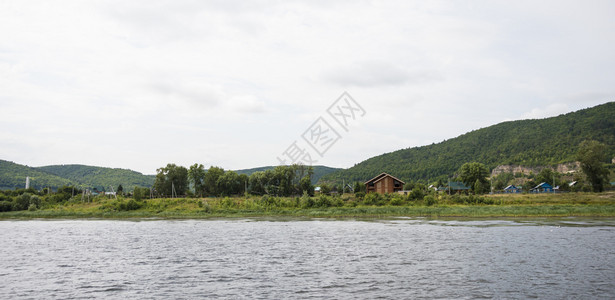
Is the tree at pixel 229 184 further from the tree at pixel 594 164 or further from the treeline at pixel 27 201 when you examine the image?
the tree at pixel 594 164

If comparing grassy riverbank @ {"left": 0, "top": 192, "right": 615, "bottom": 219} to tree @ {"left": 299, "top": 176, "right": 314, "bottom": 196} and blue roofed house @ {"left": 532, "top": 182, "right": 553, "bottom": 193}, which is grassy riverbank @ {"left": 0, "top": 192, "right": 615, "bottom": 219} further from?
blue roofed house @ {"left": 532, "top": 182, "right": 553, "bottom": 193}

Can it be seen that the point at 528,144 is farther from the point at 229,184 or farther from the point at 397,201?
the point at 229,184

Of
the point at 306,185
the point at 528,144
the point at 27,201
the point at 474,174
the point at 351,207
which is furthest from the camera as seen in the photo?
the point at 528,144

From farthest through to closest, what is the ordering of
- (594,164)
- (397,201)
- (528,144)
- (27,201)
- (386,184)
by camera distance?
(528,144) < (386,184) < (27,201) < (594,164) < (397,201)

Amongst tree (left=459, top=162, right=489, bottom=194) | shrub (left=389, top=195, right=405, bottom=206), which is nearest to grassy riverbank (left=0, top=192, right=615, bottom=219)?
shrub (left=389, top=195, right=405, bottom=206)

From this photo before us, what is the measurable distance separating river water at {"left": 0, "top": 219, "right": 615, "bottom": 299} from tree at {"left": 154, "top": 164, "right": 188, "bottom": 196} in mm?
73702

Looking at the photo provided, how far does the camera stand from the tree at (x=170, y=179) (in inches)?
4510

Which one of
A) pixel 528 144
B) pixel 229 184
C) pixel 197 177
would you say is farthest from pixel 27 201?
pixel 528 144

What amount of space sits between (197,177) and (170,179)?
23.2 feet

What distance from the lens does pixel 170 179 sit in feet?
378

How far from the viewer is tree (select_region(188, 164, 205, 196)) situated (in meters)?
117

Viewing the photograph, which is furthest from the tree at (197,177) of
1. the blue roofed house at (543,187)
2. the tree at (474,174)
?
the blue roofed house at (543,187)

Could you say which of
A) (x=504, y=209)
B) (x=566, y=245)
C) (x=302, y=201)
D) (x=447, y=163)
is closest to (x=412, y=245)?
(x=566, y=245)

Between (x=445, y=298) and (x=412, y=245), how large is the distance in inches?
663
